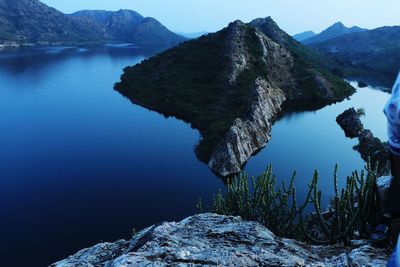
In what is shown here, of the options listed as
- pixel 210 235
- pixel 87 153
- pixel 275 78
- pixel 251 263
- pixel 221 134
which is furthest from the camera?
pixel 275 78

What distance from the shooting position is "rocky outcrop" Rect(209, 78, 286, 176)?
54.2m

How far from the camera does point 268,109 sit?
270 feet

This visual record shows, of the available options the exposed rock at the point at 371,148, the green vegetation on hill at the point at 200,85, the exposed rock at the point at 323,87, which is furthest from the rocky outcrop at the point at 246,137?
the exposed rock at the point at 323,87

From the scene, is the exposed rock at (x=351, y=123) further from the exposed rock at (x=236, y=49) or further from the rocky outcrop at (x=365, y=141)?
the exposed rock at (x=236, y=49)

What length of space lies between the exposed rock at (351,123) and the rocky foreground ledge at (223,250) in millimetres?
71735

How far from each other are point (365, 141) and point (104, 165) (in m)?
49.4

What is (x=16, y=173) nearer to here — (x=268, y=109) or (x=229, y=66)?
(x=268, y=109)

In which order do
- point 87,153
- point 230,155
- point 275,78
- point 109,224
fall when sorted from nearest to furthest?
point 109,224, point 230,155, point 87,153, point 275,78

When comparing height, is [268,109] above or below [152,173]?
above

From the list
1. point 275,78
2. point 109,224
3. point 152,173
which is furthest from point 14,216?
point 275,78

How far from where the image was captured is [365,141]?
67688 mm

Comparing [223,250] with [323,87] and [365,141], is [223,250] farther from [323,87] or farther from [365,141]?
[323,87]

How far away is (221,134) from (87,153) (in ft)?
78.4

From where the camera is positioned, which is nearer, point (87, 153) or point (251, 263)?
point (251, 263)
